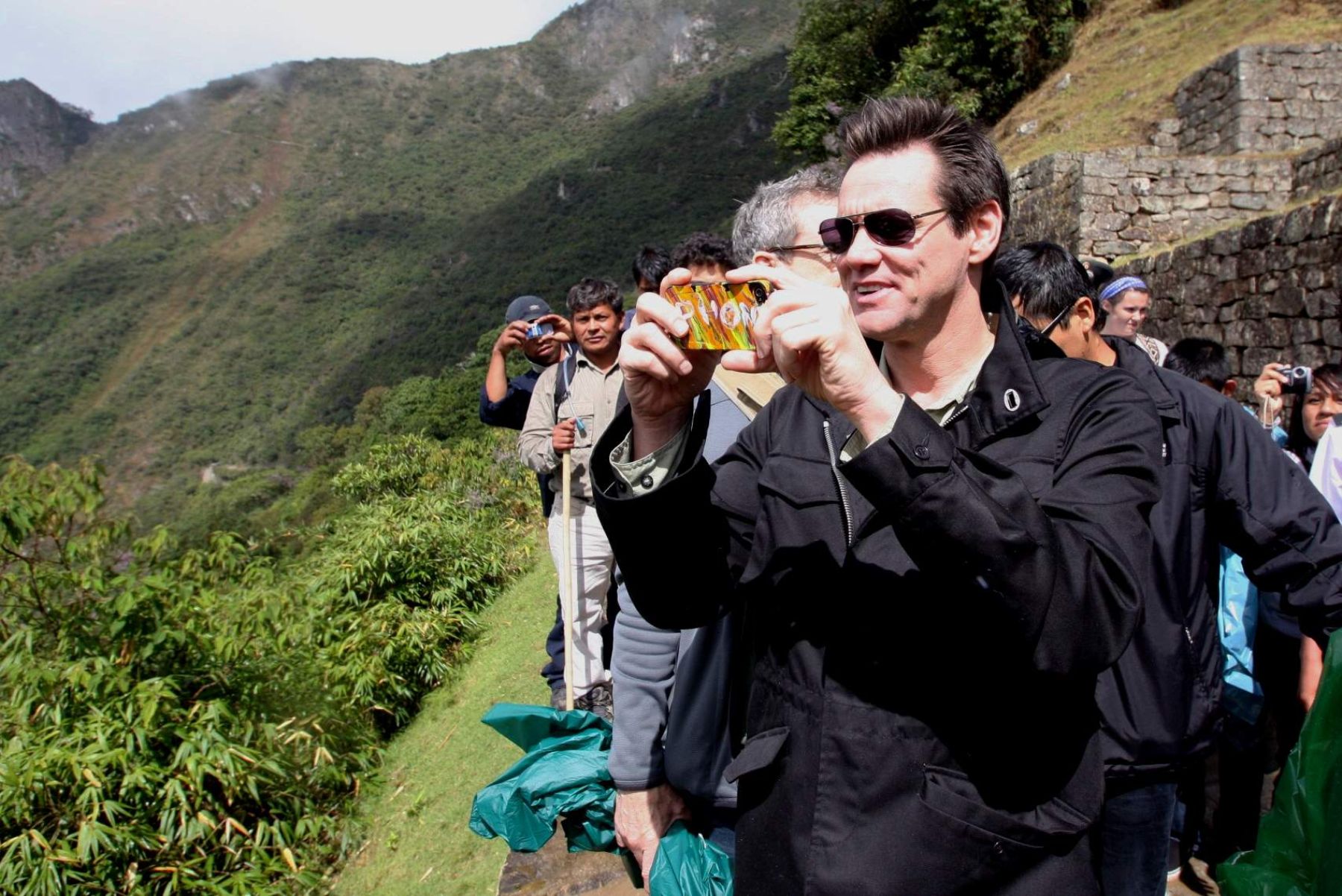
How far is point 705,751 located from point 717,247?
1899 mm

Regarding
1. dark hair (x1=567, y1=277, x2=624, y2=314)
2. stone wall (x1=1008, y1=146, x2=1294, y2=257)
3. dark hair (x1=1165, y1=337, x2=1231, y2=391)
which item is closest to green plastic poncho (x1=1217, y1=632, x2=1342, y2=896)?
dark hair (x1=1165, y1=337, x2=1231, y2=391)

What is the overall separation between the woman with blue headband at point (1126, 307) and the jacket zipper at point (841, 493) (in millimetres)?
3400

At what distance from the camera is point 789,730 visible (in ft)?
4.00

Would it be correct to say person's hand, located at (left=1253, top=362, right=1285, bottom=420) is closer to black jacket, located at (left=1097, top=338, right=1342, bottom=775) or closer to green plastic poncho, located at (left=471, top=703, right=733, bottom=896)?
black jacket, located at (left=1097, top=338, right=1342, bottom=775)

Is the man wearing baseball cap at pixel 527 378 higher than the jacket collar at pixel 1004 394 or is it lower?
lower

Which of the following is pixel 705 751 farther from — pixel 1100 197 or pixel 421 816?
pixel 1100 197

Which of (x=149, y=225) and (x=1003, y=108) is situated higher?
(x=149, y=225)

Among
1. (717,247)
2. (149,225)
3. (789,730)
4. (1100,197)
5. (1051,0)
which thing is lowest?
(1100,197)

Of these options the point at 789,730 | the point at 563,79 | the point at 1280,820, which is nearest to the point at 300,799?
the point at 789,730

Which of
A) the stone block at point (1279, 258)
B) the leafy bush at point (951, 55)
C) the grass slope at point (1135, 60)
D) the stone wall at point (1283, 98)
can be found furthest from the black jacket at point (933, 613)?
the leafy bush at point (951, 55)

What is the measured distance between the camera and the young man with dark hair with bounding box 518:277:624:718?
429cm

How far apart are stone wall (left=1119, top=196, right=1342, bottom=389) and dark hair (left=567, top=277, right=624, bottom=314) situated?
5.35 metres

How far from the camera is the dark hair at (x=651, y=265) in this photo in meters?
4.07

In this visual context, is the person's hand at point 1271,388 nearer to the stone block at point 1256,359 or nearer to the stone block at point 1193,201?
the stone block at point 1256,359
